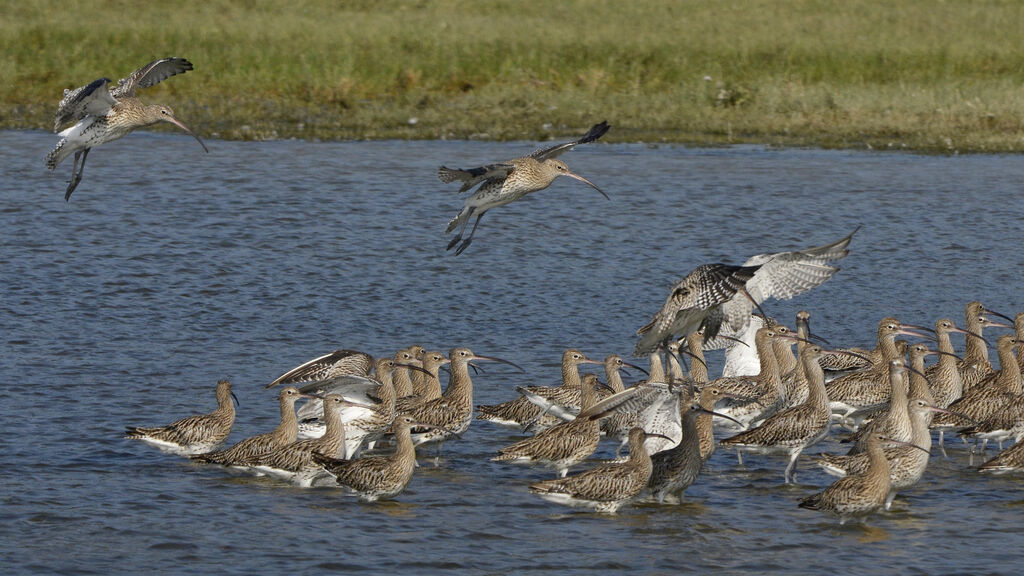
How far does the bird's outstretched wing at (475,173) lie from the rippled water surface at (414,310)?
212 centimetres

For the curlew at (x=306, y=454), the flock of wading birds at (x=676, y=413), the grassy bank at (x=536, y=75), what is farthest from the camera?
the grassy bank at (x=536, y=75)

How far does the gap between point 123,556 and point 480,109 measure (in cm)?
2150

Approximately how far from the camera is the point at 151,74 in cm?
1296

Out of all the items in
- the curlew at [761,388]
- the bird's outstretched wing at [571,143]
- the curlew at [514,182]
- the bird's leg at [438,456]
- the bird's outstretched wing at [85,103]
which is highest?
the bird's outstretched wing at [85,103]

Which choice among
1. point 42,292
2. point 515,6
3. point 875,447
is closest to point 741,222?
point 42,292

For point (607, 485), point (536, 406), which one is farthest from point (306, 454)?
point (536, 406)

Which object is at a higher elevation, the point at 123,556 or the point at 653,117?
the point at 653,117

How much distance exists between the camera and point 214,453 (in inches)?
432

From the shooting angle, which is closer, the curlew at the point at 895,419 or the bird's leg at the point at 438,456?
the curlew at the point at 895,419

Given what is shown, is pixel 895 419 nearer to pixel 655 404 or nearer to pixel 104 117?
pixel 655 404

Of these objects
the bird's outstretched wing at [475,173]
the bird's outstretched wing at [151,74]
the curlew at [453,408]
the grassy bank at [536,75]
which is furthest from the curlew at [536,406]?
the grassy bank at [536,75]

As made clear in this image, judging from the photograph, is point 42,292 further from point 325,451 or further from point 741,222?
point 741,222

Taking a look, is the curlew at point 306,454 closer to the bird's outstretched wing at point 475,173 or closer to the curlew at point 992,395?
the bird's outstretched wing at point 475,173

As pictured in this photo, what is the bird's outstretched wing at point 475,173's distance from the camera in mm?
11281
